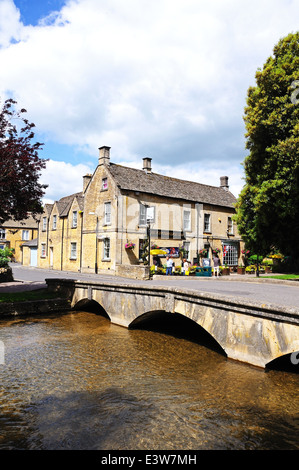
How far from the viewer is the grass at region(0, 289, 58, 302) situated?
14849 millimetres

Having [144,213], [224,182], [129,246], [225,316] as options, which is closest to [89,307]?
[129,246]

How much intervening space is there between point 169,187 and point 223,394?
25.0m

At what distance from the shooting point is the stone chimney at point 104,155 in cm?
2784

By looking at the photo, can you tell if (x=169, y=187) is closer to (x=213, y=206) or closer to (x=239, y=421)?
(x=213, y=206)

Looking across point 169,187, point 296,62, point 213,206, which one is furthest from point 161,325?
point 213,206

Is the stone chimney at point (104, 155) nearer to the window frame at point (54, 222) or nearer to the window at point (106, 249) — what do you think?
the window at point (106, 249)

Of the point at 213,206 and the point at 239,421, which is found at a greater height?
the point at 213,206

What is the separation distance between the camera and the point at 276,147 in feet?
55.4

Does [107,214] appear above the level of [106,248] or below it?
above

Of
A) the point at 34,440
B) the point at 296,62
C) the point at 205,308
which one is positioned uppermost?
the point at 296,62

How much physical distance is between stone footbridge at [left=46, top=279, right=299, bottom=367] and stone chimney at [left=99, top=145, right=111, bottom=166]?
658 inches

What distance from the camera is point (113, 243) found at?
2605cm

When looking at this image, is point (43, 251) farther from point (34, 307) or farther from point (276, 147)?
point (276, 147)

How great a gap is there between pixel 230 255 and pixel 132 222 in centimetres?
1349
